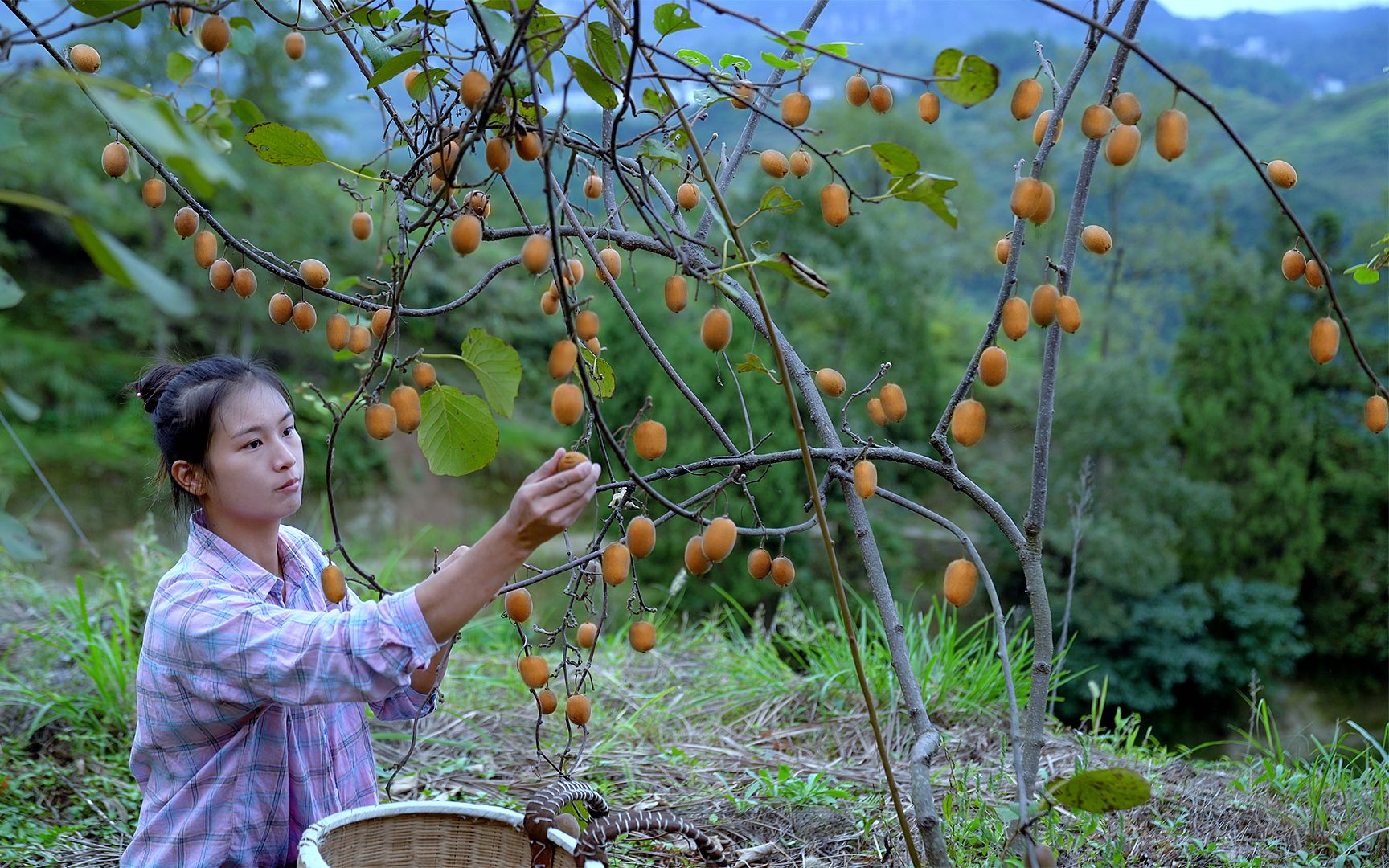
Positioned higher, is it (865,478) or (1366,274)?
(1366,274)

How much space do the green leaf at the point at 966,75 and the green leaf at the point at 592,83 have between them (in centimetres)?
30

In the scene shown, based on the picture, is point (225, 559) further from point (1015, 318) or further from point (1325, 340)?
point (1325, 340)

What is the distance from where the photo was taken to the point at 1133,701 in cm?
623

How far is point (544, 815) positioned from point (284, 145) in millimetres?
658

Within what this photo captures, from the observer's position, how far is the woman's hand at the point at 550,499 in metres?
0.78

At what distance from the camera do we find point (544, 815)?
3.11 feet

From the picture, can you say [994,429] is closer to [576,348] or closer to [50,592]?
[50,592]

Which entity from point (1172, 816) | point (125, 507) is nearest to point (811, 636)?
point (1172, 816)

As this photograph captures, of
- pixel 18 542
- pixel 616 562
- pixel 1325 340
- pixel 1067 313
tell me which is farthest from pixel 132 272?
pixel 1325 340

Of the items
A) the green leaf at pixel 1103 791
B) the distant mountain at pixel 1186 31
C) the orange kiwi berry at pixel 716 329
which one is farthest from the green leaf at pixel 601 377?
the distant mountain at pixel 1186 31

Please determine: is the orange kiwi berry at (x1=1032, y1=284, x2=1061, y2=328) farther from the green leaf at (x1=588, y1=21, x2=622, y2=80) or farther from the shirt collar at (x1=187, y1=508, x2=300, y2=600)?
the shirt collar at (x1=187, y1=508, x2=300, y2=600)

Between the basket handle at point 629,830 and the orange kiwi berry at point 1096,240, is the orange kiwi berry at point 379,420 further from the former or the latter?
the orange kiwi berry at point 1096,240

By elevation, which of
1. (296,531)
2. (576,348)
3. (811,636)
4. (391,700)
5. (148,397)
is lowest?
(811,636)

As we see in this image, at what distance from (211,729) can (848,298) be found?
19.7 ft
